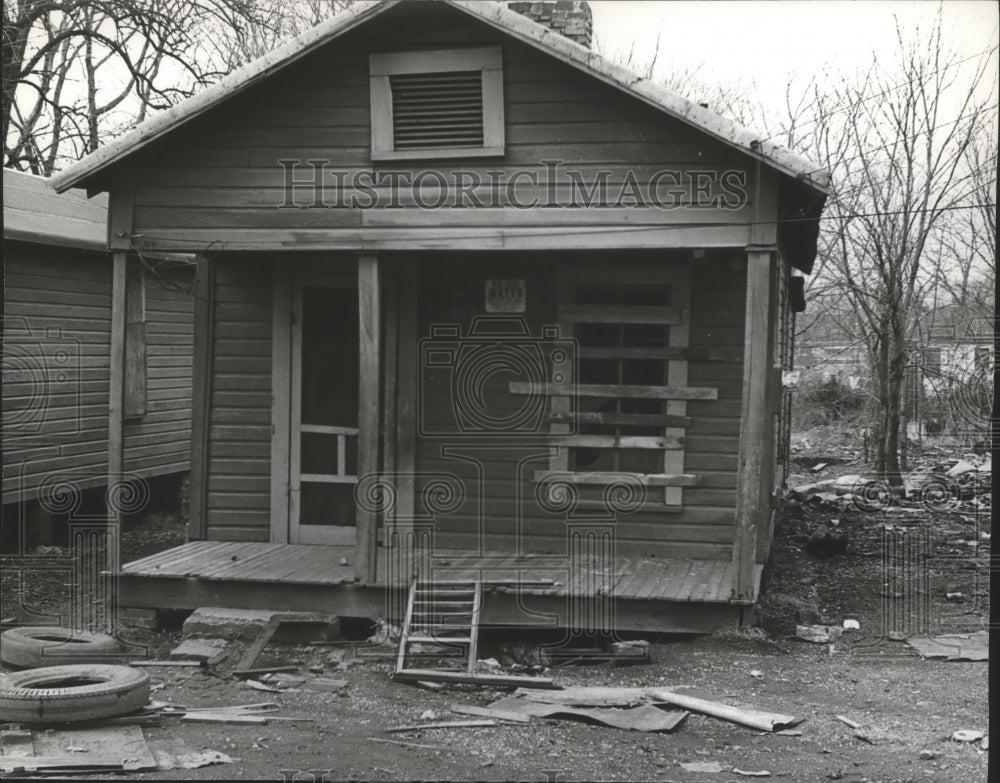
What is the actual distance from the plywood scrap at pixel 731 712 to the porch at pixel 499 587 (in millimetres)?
1271

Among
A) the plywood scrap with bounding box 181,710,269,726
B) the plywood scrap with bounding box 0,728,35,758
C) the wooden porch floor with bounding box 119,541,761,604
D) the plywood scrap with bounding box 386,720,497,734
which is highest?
the wooden porch floor with bounding box 119,541,761,604

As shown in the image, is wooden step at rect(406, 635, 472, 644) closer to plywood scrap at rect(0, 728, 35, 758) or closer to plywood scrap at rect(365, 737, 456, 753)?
plywood scrap at rect(365, 737, 456, 753)

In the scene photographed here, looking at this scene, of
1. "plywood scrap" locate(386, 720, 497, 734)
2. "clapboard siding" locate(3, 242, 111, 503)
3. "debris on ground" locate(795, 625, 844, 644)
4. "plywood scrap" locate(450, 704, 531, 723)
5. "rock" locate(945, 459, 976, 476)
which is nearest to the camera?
"plywood scrap" locate(386, 720, 497, 734)

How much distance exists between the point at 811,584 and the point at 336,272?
544cm

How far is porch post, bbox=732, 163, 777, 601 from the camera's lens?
789 cm

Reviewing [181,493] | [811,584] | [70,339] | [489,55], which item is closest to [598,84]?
[489,55]

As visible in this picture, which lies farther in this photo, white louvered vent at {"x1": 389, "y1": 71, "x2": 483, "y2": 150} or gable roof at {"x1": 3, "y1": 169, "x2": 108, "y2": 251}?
gable roof at {"x1": 3, "y1": 169, "x2": 108, "y2": 251}

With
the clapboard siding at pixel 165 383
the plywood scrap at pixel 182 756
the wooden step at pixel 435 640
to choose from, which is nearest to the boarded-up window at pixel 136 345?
the clapboard siding at pixel 165 383

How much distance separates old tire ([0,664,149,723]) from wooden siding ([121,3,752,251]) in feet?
11.6

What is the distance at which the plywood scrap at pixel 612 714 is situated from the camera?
250 inches

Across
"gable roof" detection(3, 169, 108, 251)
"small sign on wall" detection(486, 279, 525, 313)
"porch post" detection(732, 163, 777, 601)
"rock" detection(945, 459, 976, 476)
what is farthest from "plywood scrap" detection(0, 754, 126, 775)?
"rock" detection(945, 459, 976, 476)

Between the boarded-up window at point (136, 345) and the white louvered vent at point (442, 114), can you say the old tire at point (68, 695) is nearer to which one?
the white louvered vent at point (442, 114)

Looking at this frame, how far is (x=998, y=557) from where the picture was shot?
102 inches

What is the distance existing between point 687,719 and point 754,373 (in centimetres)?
267
